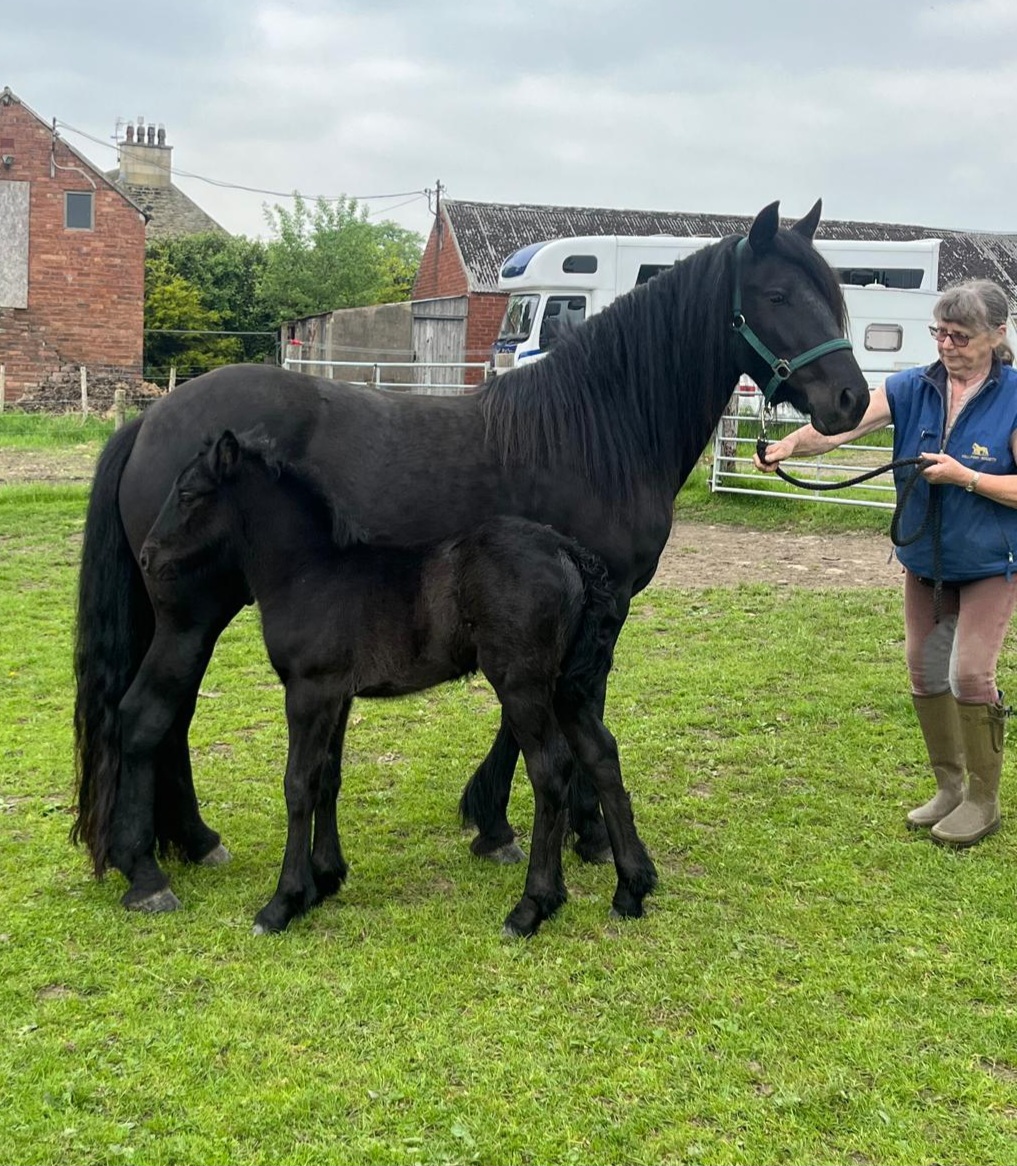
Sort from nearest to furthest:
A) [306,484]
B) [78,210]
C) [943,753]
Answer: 1. [306,484]
2. [943,753]
3. [78,210]

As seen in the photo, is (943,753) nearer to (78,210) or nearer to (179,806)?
(179,806)

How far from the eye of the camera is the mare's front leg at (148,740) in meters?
3.92

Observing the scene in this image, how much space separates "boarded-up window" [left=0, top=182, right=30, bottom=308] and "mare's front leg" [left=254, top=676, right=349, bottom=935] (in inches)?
1002

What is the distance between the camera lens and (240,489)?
3.75 meters

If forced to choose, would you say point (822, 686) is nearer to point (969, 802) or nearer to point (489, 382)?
point (969, 802)

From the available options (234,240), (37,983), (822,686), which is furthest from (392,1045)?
(234,240)

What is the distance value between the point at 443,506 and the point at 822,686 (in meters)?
3.51

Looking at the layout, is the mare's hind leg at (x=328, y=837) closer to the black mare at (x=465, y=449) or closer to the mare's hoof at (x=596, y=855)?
the black mare at (x=465, y=449)

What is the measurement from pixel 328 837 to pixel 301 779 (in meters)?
0.31

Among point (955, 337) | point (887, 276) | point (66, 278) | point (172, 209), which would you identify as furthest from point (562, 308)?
point (172, 209)

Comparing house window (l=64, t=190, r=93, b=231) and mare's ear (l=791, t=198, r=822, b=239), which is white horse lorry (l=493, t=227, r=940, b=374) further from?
mare's ear (l=791, t=198, r=822, b=239)

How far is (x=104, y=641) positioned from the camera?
407cm

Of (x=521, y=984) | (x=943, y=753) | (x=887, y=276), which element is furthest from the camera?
(x=887, y=276)

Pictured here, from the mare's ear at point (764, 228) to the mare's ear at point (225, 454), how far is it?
6.41 ft
